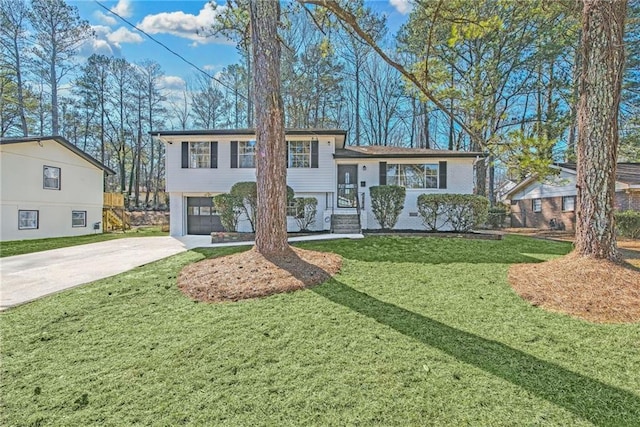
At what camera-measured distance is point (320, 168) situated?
14.3 metres

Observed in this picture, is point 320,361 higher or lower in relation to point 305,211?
lower

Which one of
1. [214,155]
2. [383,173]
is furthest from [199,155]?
[383,173]

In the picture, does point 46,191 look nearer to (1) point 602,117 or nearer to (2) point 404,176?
(2) point 404,176

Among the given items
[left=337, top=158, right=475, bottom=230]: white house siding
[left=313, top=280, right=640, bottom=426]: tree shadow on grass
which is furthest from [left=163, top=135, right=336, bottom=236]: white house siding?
[left=313, top=280, right=640, bottom=426]: tree shadow on grass

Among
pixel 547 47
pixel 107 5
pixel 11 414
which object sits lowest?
pixel 11 414

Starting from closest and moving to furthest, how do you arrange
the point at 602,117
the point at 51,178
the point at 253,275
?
the point at 602,117 < the point at 253,275 < the point at 51,178

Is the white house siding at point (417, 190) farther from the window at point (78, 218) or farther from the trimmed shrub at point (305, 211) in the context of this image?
the window at point (78, 218)

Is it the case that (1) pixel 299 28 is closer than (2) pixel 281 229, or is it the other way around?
(2) pixel 281 229

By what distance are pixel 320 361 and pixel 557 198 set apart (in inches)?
857

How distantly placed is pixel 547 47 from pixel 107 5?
62.8 feet

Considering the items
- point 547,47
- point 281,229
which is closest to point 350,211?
point 281,229

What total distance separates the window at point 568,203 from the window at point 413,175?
31.6ft

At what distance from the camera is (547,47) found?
1636 centimetres

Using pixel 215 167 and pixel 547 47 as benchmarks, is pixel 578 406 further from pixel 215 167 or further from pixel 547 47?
pixel 547 47
